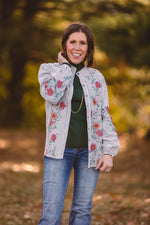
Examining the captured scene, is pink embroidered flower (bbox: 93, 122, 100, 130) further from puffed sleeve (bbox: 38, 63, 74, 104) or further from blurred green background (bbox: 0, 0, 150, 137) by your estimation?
blurred green background (bbox: 0, 0, 150, 137)

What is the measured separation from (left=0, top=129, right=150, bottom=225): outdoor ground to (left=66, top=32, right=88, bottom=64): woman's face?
2.64m

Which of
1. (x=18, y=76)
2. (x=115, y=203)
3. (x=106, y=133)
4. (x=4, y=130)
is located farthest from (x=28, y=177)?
(x=18, y=76)

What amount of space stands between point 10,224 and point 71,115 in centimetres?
248

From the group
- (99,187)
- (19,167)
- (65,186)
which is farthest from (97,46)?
(65,186)

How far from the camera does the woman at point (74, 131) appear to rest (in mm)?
2699

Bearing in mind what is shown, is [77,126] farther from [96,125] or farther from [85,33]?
[85,33]

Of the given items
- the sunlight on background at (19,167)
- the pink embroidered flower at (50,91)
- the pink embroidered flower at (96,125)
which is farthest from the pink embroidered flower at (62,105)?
the sunlight on background at (19,167)

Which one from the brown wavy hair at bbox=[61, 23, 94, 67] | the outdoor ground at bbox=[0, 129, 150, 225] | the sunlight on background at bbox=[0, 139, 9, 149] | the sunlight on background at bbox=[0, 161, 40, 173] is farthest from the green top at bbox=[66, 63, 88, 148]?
the sunlight on background at bbox=[0, 139, 9, 149]

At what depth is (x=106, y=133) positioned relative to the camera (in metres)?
2.86

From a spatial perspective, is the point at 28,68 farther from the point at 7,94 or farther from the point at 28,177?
the point at 28,177

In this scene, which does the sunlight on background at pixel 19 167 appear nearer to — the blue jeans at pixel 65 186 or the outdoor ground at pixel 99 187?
the outdoor ground at pixel 99 187

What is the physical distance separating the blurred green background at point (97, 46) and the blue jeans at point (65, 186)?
14.7 feet

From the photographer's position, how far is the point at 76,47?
2.87 m

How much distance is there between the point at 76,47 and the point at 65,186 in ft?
3.97
